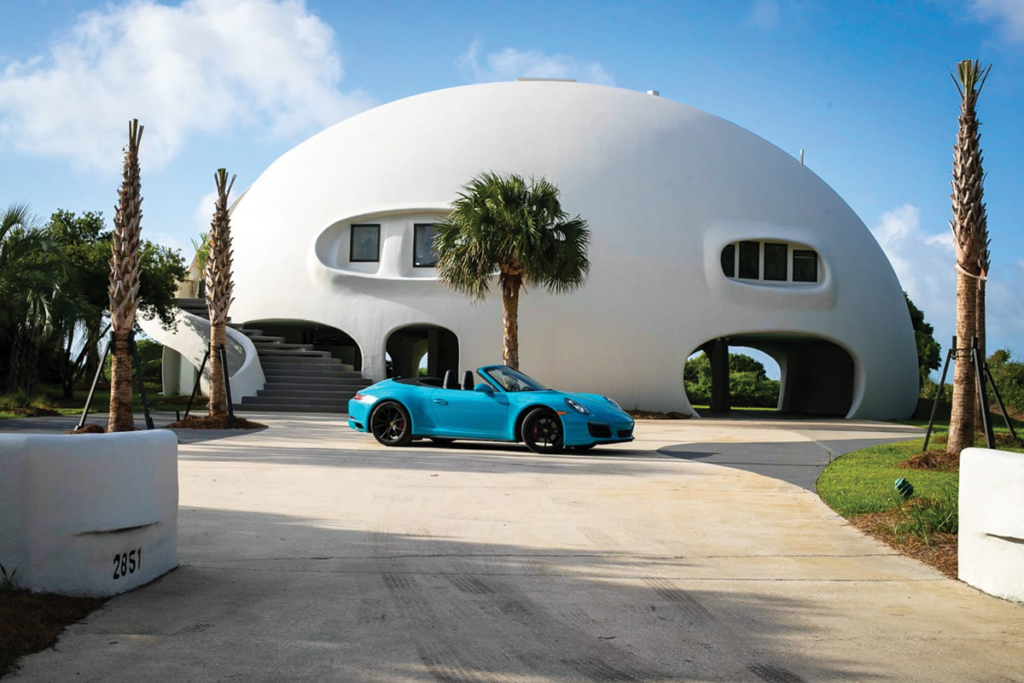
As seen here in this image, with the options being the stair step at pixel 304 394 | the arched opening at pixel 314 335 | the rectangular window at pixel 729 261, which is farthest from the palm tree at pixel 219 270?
the rectangular window at pixel 729 261

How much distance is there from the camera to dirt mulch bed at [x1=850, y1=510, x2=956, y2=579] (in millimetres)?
6008

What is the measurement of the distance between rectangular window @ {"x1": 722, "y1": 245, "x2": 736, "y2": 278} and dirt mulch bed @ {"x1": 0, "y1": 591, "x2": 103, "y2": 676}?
23114 millimetres

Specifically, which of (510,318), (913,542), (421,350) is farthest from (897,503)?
(421,350)

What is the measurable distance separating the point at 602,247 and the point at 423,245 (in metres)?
5.22

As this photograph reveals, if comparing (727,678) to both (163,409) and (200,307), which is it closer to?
(163,409)

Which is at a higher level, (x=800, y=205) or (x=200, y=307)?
(x=800, y=205)

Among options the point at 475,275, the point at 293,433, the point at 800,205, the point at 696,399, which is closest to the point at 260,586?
the point at 293,433

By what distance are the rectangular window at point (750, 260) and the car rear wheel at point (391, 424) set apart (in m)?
15.4

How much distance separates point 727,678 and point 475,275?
1600 centimetres

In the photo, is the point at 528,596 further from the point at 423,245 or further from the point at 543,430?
the point at 423,245

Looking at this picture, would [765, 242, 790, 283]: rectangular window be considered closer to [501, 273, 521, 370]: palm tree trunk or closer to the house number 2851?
[501, 273, 521, 370]: palm tree trunk

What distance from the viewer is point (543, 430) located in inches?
510

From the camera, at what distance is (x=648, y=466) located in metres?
11.5

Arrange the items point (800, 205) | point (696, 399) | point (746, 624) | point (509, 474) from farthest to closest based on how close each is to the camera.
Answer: point (696, 399)
point (800, 205)
point (509, 474)
point (746, 624)
